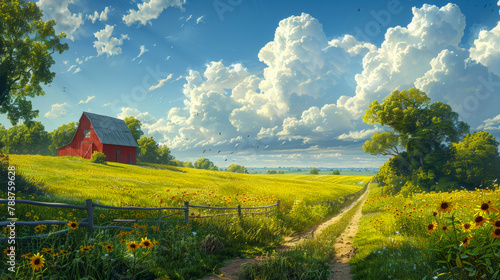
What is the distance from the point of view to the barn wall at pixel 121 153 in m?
35.7

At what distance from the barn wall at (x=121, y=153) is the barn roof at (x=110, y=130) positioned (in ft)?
2.04

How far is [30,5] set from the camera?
20.0 metres

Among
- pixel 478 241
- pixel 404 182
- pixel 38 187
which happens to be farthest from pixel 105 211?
pixel 404 182

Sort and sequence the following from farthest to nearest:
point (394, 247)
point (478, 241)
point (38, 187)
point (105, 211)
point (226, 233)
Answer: point (38, 187), point (226, 233), point (105, 211), point (394, 247), point (478, 241)

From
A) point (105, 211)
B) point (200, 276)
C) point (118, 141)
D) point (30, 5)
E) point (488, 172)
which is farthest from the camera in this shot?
point (118, 141)

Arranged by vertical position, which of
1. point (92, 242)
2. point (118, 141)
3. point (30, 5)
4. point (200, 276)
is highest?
point (30, 5)

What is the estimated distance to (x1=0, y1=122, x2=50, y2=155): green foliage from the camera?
47844 mm

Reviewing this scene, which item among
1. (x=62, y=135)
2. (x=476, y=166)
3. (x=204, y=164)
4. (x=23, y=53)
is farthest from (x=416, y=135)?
(x=204, y=164)

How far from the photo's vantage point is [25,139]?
49.0 metres

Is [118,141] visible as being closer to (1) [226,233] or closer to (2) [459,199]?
(1) [226,233]

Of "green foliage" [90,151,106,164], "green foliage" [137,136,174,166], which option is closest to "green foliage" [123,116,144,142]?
"green foliage" [137,136,174,166]

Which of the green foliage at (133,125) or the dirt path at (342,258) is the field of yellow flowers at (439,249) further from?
the green foliage at (133,125)

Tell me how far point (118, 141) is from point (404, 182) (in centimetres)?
3660

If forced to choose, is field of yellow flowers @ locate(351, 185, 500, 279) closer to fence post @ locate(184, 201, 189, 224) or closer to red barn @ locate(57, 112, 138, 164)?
fence post @ locate(184, 201, 189, 224)
